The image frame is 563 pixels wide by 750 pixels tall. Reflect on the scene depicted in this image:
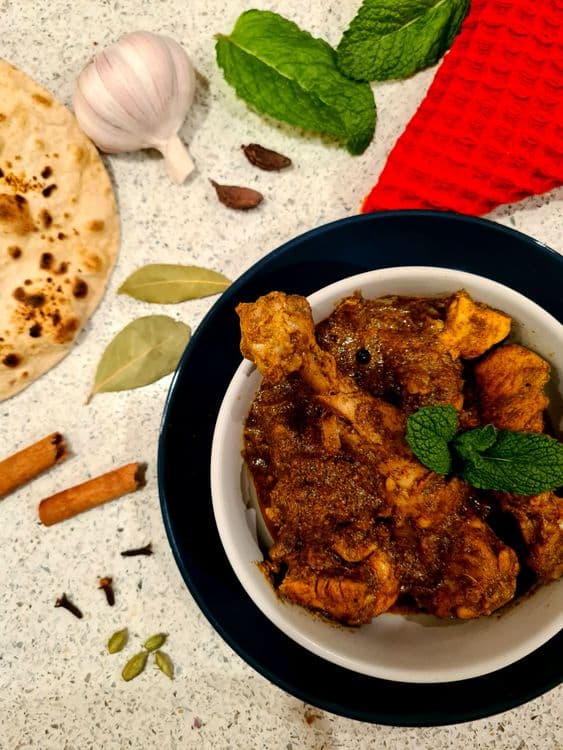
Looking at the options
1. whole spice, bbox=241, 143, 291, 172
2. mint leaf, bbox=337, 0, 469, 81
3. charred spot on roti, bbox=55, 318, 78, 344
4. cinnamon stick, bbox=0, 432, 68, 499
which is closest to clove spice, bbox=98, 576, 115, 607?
cinnamon stick, bbox=0, 432, 68, 499

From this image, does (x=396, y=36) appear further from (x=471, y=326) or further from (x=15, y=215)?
(x=15, y=215)

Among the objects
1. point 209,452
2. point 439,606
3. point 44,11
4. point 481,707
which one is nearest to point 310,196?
point 209,452

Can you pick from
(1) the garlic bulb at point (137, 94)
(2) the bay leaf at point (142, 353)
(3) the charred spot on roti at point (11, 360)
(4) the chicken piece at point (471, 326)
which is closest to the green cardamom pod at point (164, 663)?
(2) the bay leaf at point (142, 353)

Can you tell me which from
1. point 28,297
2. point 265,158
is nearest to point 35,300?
point 28,297

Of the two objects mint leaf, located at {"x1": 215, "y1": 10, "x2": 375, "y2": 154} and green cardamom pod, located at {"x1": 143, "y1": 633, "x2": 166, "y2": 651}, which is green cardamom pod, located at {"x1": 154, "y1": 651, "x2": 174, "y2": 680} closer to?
green cardamom pod, located at {"x1": 143, "y1": 633, "x2": 166, "y2": 651}

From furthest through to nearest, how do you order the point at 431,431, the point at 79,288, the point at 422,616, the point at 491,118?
the point at 79,288 → the point at 491,118 → the point at 422,616 → the point at 431,431
